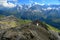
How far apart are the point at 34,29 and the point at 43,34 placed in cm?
188

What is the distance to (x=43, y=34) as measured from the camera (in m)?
34.8

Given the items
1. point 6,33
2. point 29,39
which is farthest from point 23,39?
point 6,33

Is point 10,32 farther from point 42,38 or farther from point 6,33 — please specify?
point 42,38

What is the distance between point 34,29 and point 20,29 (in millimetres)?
2545

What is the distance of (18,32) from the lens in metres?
33.0

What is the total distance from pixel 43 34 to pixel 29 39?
3.71 meters

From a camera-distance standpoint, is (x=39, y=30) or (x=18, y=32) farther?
(x=39, y=30)

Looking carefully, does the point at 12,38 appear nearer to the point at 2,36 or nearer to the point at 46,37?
the point at 2,36

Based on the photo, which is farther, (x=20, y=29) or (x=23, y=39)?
(x=20, y=29)

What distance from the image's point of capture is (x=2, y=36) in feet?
109

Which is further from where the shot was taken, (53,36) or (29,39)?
(53,36)

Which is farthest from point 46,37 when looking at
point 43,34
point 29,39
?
point 29,39

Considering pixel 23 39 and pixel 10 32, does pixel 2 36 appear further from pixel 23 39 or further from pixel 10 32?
pixel 23 39

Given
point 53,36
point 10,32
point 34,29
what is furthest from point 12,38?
point 53,36
